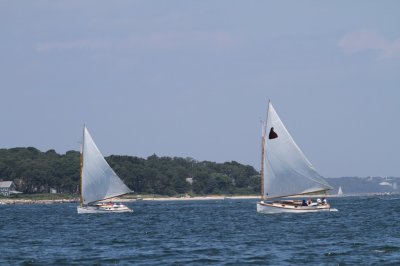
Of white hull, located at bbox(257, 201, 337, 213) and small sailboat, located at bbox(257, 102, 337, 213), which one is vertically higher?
small sailboat, located at bbox(257, 102, 337, 213)

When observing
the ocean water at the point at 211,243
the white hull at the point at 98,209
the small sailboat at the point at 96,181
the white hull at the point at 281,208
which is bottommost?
the ocean water at the point at 211,243

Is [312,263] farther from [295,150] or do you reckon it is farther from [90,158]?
[90,158]

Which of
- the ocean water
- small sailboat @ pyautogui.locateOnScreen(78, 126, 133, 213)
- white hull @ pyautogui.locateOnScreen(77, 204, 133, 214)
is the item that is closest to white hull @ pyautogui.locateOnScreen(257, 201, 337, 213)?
the ocean water

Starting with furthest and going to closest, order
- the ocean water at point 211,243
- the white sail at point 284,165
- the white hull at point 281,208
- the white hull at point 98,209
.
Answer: the white hull at point 98,209 < the white hull at point 281,208 < the white sail at point 284,165 < the ocean water at point 211,243

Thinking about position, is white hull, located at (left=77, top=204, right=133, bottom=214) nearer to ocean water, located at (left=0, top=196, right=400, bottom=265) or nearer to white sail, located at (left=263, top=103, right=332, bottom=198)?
white sail, located at (left=263, top=103, right=332, bottom=198)

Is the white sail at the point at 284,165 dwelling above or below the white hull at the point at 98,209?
above

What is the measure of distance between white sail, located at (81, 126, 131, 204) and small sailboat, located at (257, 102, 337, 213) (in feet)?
78.4

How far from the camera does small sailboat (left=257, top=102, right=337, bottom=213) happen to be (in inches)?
3531

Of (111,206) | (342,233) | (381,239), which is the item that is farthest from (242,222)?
(111,206)

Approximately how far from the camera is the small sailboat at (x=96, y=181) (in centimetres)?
10794

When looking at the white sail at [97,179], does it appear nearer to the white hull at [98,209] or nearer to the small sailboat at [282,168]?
the white hull at [98,209]

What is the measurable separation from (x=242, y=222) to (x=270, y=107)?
13436mm

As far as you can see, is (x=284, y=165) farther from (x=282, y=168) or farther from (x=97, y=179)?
(x=97, y=179)

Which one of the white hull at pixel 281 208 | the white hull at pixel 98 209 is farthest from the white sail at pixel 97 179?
the white hull at pixel 281 208
